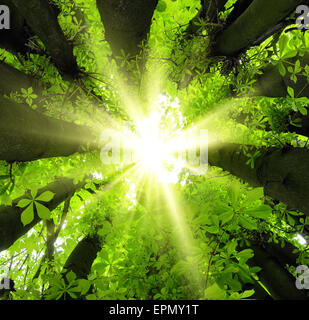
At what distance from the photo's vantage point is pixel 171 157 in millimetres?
2854

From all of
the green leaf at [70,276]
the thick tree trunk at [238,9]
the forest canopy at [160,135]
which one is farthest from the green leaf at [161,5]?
the green leaf at [70,276]

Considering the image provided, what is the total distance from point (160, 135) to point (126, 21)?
1781 millimetres

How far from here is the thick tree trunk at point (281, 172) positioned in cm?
128

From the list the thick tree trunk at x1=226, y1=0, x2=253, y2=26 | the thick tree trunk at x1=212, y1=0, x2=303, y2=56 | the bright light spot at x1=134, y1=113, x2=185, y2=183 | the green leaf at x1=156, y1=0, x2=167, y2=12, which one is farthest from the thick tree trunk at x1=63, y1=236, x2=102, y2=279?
the thick tree trunk at x1=226, y1=0, x2=253, y2=26

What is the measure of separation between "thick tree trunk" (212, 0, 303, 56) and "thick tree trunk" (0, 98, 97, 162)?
6.55ft

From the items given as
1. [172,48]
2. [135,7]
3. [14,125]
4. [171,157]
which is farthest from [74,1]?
[171,157]

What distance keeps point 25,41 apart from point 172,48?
1.94 meters

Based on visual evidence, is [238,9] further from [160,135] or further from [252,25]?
[160,135]

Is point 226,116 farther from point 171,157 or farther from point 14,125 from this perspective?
point 14,125

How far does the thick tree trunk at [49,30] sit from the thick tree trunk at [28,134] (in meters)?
1.00

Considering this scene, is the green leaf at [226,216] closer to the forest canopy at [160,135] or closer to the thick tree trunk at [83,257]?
the forest canopy at [160,135]

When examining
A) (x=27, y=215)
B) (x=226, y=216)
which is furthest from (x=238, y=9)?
(x=27, y=215)

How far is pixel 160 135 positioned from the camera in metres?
3.10
